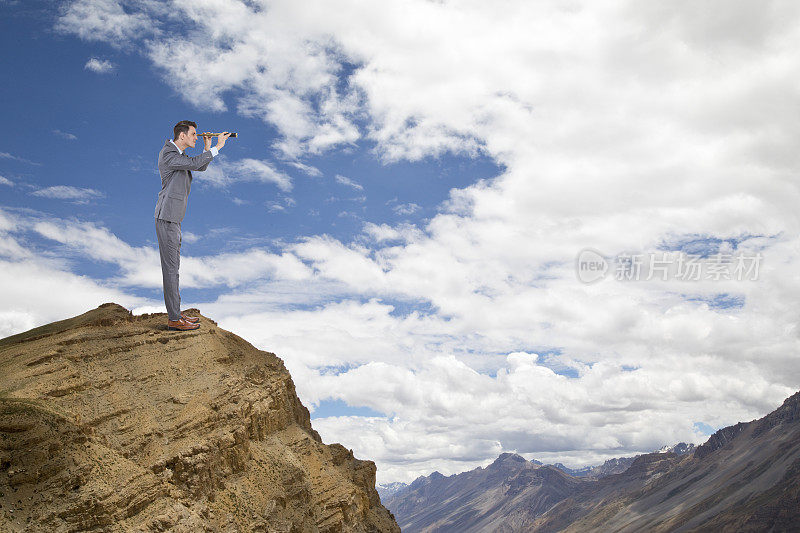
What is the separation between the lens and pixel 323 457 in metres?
52.9

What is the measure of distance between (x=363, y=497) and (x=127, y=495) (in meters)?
28.6

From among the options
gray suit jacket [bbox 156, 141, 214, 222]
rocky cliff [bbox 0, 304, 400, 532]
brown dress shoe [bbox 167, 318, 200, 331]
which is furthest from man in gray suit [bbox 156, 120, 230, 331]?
rocky cliff [bbox 0, 304, 400, 532]

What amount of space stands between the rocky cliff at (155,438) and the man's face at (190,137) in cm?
1589

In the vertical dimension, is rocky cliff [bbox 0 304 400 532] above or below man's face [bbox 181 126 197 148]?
below

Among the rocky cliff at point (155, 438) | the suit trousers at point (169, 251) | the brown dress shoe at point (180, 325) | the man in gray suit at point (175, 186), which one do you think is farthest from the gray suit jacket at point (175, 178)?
the rocky cliff at point (155, 438)

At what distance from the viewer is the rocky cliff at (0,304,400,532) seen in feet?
98.6

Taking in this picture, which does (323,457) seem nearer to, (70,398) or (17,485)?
(70,398)

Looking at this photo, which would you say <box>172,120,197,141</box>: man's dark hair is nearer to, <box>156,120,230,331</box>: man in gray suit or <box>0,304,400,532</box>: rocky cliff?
<box>156,120,230,331</box>: man in gray suit

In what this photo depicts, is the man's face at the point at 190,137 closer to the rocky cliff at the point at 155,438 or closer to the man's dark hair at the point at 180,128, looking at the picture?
the man's dark hair at the point at 180,128

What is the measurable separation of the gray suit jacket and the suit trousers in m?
0.62

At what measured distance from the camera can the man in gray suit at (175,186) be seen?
39844 mm

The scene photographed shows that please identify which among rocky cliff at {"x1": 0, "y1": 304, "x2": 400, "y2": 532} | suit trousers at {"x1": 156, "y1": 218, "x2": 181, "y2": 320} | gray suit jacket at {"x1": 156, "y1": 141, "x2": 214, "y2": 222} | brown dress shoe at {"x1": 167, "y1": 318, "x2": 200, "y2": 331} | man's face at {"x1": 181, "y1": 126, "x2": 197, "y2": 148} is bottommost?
rocky cliff at {"x1": 0, "y1": 304, "x2": 400, "y2": 532}

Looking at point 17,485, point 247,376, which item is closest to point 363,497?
point 247,376

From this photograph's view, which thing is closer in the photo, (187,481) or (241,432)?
(187,481)
